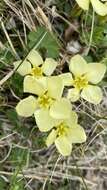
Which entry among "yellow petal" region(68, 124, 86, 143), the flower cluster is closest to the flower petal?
the flower cluster

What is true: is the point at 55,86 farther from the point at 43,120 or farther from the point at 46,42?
the point at 46,42

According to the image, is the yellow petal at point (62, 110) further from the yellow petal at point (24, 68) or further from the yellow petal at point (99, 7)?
the yellow petal at point (99, 7)

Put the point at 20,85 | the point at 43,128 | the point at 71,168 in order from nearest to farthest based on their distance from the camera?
the point at 43,128 → the point at 20,85 → the point at 71,168

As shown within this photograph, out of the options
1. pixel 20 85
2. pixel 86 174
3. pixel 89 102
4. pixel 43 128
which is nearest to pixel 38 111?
pixel 43 128

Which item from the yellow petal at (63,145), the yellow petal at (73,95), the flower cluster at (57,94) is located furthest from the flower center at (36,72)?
the yellow petal at (63,145)

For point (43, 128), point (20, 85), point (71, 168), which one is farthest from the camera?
point (71, 168)

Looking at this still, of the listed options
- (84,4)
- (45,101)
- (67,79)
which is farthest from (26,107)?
(84,4)

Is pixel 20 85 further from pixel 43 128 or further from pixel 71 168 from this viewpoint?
pixel 71 168
